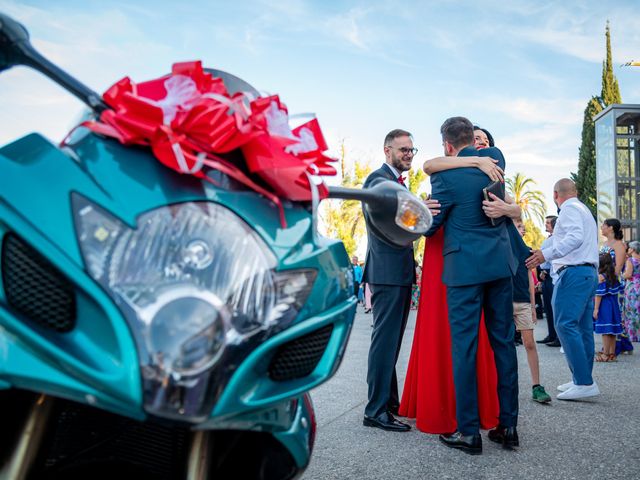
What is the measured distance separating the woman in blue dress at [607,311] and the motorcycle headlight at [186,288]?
7364 mm

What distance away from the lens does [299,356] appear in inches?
48.8

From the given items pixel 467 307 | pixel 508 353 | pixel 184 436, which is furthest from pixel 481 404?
pixel 184 436

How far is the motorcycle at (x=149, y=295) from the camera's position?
105cm

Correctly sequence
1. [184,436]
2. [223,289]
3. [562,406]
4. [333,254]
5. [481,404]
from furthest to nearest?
[562,406] < [481,404] < [184,436] < [333,254] < [223,289]

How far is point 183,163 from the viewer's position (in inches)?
47.6

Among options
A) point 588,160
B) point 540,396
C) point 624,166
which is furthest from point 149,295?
point 588,160

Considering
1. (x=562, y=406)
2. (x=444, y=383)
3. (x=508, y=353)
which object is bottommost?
(x=562, y=406)

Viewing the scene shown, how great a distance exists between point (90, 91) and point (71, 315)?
0.54 meters

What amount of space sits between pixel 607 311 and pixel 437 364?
4.67 meters

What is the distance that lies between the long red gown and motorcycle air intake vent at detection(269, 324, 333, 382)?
2.82m

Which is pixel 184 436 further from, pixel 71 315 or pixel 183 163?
pixel 183 163

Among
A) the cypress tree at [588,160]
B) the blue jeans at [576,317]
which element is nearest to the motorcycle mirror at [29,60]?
the blue jeans at [576,317]

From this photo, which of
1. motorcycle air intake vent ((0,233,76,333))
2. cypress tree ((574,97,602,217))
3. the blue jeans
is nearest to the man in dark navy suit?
the blue jeans

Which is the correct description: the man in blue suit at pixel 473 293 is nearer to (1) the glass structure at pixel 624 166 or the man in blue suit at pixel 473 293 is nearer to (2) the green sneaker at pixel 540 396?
(2) the green sneaker at pixel 540 396
